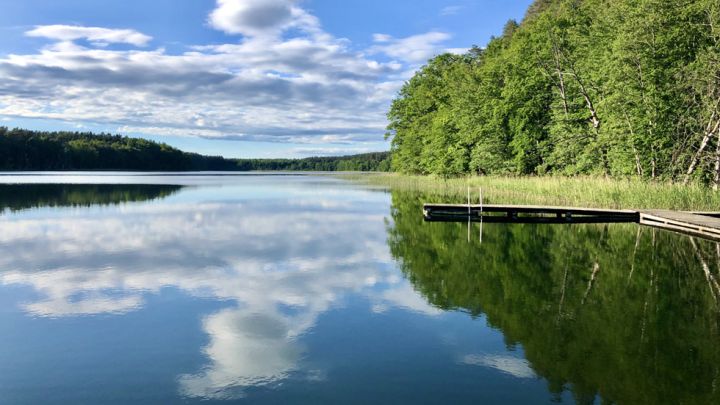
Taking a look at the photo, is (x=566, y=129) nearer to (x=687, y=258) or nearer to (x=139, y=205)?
(x=687, y=258)

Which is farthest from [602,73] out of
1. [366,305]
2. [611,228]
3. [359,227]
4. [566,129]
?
[366,305]

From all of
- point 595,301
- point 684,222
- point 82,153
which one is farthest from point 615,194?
point 82,153

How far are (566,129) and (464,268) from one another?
30.2m

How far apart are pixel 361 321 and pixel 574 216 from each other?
21.0 meters

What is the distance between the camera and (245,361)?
7.16 metres

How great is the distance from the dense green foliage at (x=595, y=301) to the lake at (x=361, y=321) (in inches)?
1.7

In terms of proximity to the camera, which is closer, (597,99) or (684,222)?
(684,222)

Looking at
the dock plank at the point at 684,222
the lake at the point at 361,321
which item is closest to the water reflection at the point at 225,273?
the lake at the point at 361,321

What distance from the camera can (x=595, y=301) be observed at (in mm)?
9945

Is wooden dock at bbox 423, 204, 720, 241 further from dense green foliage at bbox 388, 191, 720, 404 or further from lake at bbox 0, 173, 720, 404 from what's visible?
lake at bbox 0, 173, 720, 404

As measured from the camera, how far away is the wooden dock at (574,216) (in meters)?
19.8

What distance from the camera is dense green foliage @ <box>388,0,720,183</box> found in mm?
27719

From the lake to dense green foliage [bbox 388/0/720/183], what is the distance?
13.0m

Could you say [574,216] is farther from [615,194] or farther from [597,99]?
[597,99]
